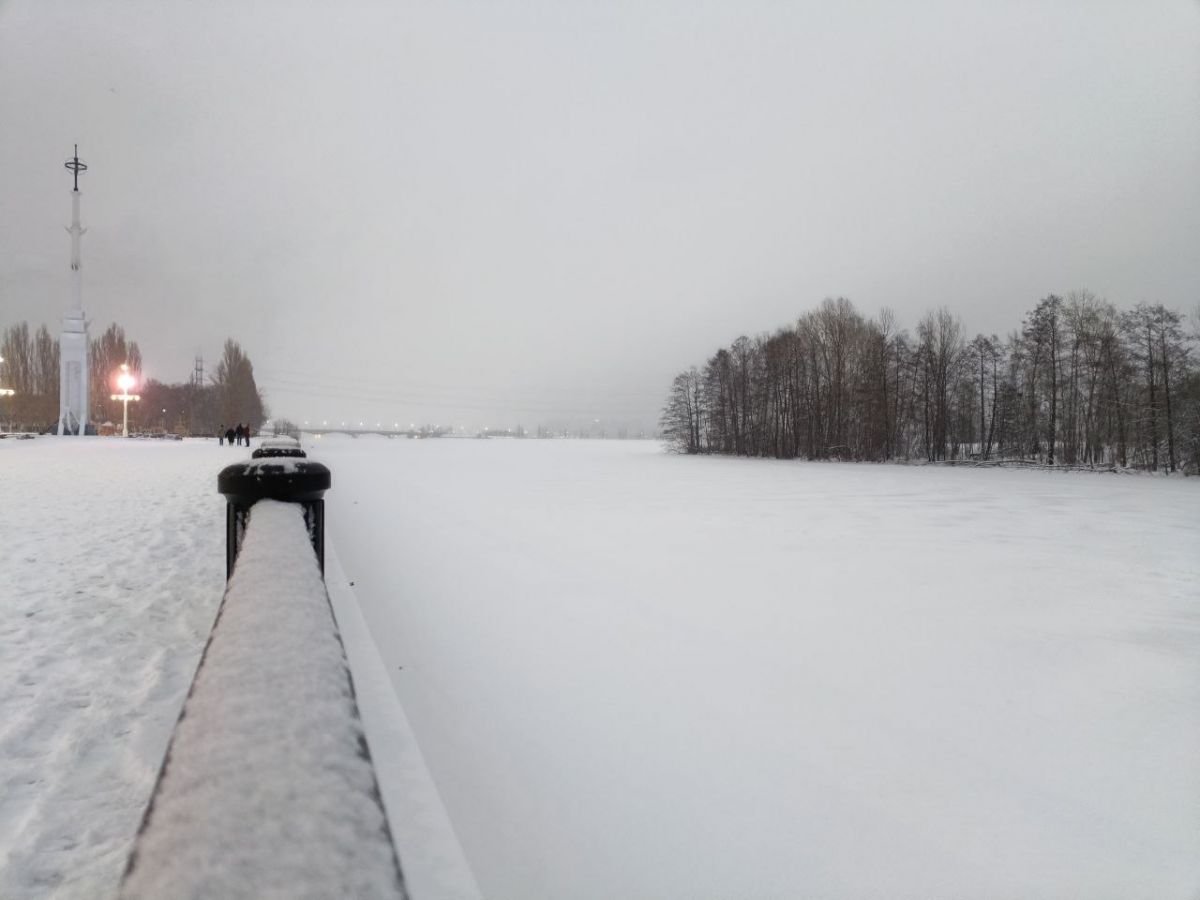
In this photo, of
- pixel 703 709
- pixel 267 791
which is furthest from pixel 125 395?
pixel 267 791

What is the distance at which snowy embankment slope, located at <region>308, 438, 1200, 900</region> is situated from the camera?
1.97 metres

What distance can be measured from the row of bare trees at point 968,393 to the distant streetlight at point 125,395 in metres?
53.4

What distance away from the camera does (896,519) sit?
30.5 feet

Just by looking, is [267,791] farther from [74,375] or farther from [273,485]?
[74,375]

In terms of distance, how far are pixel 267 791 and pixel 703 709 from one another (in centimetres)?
268

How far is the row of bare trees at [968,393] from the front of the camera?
30.8 metres

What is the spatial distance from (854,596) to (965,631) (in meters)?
0.89

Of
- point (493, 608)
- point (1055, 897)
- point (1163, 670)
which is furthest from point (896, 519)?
point (1055, 897)

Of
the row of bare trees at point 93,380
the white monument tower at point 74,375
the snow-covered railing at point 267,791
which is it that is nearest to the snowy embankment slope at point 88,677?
the snow-covered railing at point 267,791

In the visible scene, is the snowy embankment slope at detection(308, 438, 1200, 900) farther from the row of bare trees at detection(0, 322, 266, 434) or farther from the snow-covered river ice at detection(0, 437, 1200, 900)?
the row of bare trees at detection(0, 322, 266, 434)

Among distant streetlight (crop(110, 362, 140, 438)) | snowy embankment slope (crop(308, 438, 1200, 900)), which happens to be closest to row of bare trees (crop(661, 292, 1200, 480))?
snowy embankment slope (crop(308, 438, 1200, 900))

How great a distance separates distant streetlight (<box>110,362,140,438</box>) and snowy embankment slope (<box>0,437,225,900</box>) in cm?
5394

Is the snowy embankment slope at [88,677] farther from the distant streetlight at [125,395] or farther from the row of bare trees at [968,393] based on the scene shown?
the distant streetlight at [125,395]

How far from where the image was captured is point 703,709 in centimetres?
292
